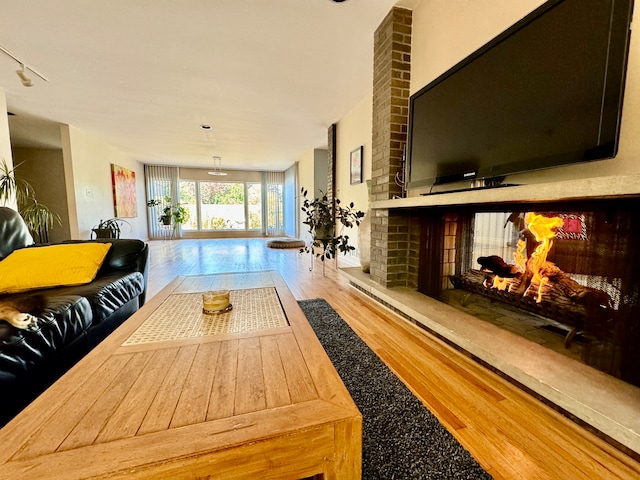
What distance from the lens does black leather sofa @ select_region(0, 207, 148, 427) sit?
3.36 feet

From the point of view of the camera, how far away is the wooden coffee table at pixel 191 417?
51 centimetres

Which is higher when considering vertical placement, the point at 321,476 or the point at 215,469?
the point at 215,469

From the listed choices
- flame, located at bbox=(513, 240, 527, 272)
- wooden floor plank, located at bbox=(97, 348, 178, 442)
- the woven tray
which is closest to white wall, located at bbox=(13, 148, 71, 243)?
the woven tray

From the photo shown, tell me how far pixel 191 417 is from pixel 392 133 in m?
2.42

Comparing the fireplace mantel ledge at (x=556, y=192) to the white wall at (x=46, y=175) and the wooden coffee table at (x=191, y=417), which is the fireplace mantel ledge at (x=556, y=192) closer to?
the wooden coffee table at (x=191, y=417)

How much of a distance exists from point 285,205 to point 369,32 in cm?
705

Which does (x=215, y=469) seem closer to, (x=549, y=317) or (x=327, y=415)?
(x=327, y=415)

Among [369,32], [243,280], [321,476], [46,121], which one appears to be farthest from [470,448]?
[46,121]

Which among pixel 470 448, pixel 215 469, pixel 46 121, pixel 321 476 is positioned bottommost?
pixel 470 448

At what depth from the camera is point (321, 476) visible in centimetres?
64

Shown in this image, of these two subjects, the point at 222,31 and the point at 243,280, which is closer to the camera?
the point at 243,280

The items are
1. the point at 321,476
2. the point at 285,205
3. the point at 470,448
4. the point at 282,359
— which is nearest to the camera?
the point at 321,476

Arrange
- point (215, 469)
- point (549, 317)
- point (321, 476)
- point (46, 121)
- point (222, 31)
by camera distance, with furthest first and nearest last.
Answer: point (46, 121) → point (222, 31) → point (549, 317) → point (321, 476) → point (215, 469)

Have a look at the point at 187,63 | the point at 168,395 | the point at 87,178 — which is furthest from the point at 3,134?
the point at 168,395
